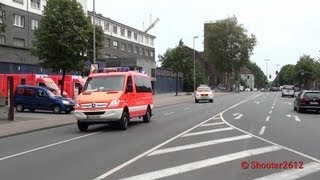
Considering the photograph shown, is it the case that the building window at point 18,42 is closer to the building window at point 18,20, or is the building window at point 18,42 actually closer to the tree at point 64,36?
the building window at point 18,20

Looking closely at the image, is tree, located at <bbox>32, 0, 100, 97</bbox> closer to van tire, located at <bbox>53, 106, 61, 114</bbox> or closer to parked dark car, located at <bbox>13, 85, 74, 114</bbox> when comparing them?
parked dark car, located at <bbox>13, 85, 74, 114</bbox>

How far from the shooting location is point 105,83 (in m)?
21.9

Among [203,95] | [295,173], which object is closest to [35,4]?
[203,95]

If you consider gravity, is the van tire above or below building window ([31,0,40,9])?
below

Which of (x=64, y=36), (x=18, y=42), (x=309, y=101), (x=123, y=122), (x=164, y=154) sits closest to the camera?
(x=164, y=154)

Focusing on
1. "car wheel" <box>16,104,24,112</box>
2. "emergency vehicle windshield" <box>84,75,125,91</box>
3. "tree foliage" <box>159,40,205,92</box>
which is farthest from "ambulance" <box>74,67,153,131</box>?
"tree foliage" <box>159,40,205,92</box>

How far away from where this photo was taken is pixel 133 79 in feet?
75.5

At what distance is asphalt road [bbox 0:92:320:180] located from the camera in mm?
10438

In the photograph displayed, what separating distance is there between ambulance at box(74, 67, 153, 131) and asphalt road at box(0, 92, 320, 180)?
0.68m

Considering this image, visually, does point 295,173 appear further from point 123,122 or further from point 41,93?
point 41,93

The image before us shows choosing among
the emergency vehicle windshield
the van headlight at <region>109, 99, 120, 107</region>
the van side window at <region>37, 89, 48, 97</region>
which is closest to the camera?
the van headlight at <region>109, 99, 120, 107</region>

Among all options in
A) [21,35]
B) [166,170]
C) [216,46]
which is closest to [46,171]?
[166,170]

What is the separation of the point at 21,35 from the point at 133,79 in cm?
4467

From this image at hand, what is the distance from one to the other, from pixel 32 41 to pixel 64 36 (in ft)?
82.8
